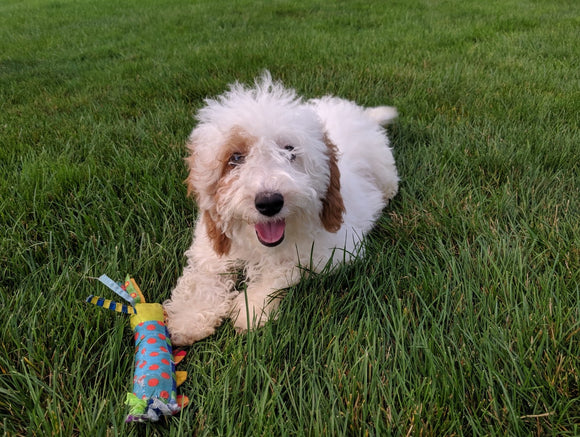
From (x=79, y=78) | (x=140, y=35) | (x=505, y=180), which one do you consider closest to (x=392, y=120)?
(x=505, y=180)

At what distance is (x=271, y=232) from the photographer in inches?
78.7

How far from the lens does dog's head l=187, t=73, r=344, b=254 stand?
6.07ft

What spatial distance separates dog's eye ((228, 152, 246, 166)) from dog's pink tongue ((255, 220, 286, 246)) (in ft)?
1.03

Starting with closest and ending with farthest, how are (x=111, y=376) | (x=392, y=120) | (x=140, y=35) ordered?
(x=111, y=376) < (x=392, y=120) < (x=140, y=35)

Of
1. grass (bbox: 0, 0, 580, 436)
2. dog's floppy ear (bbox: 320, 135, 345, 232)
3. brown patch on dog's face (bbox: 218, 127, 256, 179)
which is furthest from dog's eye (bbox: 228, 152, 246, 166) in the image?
grass (bbox: 0, 0, 580, 436)

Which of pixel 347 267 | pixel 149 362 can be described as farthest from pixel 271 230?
pixel 149 362

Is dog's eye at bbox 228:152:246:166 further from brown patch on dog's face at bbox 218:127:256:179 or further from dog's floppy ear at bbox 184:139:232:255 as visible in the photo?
dog's floppy ear at bbox 184:139:232:255

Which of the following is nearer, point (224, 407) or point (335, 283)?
point (224, 407)

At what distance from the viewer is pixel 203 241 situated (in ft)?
7.70

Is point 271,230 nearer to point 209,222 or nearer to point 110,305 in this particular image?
point 209,222

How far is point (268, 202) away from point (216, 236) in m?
0.50

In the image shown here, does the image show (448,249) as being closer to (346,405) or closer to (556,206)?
(556,206)

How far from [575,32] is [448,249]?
19.5 feet

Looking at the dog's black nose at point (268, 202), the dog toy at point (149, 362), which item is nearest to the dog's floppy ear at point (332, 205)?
the dog's black nose at point (268, 202)
